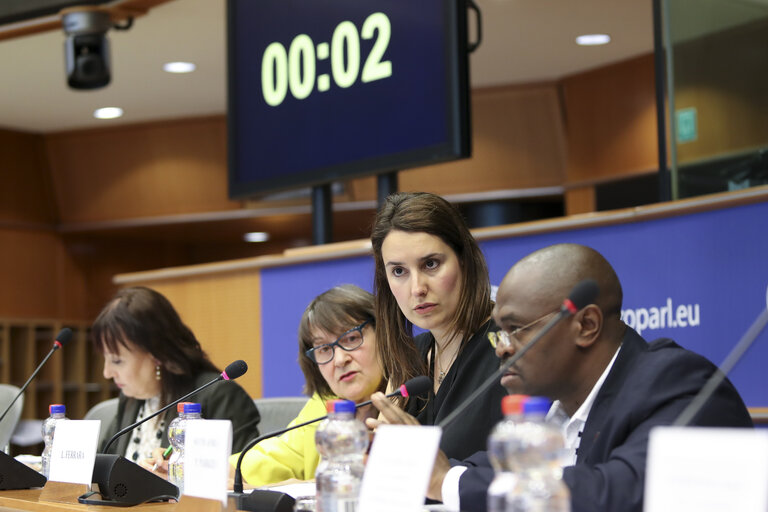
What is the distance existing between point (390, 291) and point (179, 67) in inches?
165

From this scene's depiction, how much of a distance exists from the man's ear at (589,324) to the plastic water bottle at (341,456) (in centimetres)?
40

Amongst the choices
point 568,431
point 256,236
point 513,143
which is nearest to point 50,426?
point 568,431

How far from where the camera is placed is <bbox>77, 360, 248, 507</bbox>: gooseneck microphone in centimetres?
197

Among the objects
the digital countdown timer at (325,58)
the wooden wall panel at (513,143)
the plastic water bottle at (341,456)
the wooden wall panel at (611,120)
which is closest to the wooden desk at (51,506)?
the plastic water bottle at (341,456)

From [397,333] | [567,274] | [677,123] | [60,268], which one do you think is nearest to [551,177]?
[677,123]

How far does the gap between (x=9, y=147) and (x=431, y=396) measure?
6.11m

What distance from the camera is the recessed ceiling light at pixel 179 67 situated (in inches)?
241

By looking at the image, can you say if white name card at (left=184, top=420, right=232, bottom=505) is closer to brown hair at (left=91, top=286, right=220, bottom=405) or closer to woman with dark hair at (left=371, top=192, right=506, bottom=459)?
woman with dark hair at (left=371, top=192, right=506, bottom=459)

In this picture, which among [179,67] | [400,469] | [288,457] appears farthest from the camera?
Result: [179,67]

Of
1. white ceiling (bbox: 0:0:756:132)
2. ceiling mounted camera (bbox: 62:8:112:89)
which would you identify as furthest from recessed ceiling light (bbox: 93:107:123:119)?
ceiling mounted camera (bbox: 62:8:112:89)

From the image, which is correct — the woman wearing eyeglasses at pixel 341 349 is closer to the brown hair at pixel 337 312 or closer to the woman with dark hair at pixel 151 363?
the brown hair at pixel 337 312

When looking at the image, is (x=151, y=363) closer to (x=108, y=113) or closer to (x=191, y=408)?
(x=191, y=408)

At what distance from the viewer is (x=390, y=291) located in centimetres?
236

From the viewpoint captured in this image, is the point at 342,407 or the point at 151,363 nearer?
the point at 342,407
